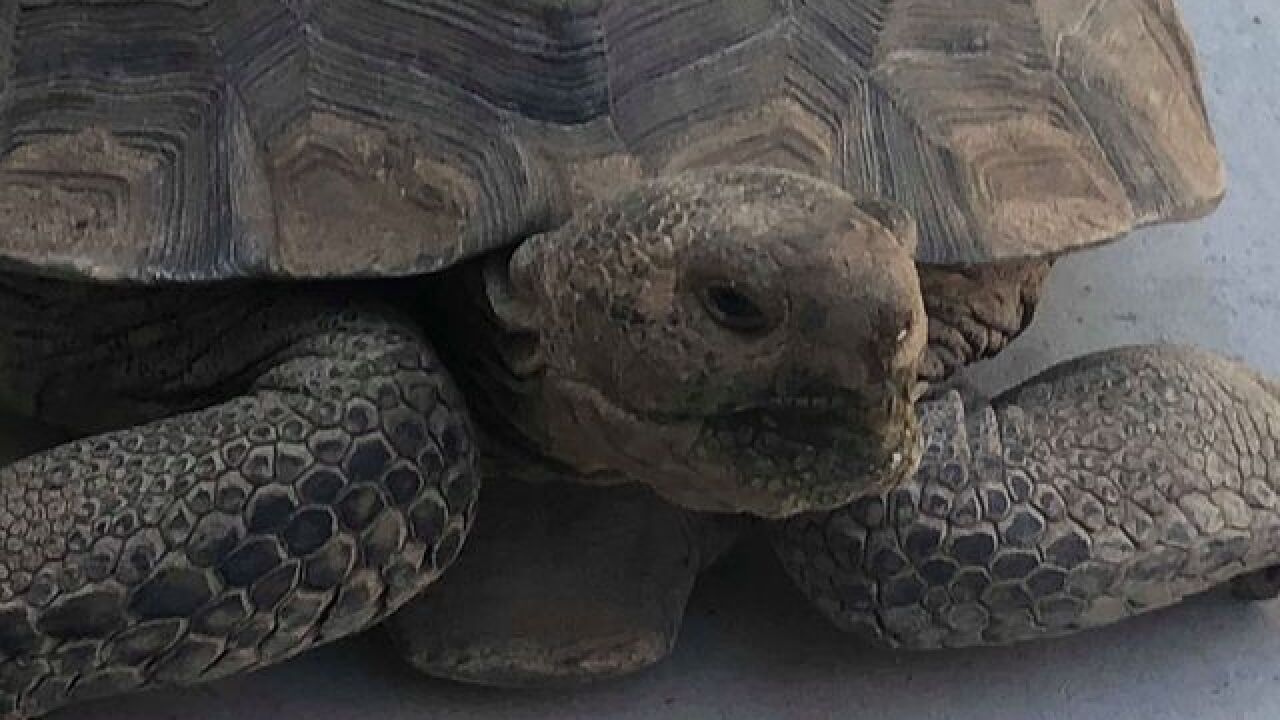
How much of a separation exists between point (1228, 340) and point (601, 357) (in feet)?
3.03

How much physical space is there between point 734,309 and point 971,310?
485mm

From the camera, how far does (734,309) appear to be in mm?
1741

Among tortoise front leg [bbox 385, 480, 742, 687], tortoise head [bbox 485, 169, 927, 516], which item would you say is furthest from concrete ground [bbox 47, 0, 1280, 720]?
tortoise head [bbox 485, 169, 927, 516]

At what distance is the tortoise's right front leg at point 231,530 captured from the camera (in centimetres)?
188

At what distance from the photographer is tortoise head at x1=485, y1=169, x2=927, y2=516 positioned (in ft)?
5.59

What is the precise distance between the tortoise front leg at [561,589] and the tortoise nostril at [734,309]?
47 cm

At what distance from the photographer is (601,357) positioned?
6.07ft

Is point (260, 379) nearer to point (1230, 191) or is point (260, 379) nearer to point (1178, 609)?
point (1178, 609)

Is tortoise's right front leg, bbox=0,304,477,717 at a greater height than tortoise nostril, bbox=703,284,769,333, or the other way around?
tortoise nostril, bbox=703,284,769,333

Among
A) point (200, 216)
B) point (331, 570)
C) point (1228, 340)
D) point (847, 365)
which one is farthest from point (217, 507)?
point (1228, 340)

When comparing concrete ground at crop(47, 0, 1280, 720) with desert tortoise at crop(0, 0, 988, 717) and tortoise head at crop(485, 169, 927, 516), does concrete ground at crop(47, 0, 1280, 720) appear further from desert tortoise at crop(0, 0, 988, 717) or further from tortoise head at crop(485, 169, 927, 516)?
tortoise head at crop(485, 169, 927, 516)

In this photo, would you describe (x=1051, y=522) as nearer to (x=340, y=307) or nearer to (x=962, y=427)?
(x=962, y=427)

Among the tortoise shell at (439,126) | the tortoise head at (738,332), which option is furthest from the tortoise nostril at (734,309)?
the tortoise shell at (439,126)

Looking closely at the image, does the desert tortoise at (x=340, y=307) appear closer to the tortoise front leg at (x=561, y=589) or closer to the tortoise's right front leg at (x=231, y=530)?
the tortoise's right front leg at (x=231, y=530)
